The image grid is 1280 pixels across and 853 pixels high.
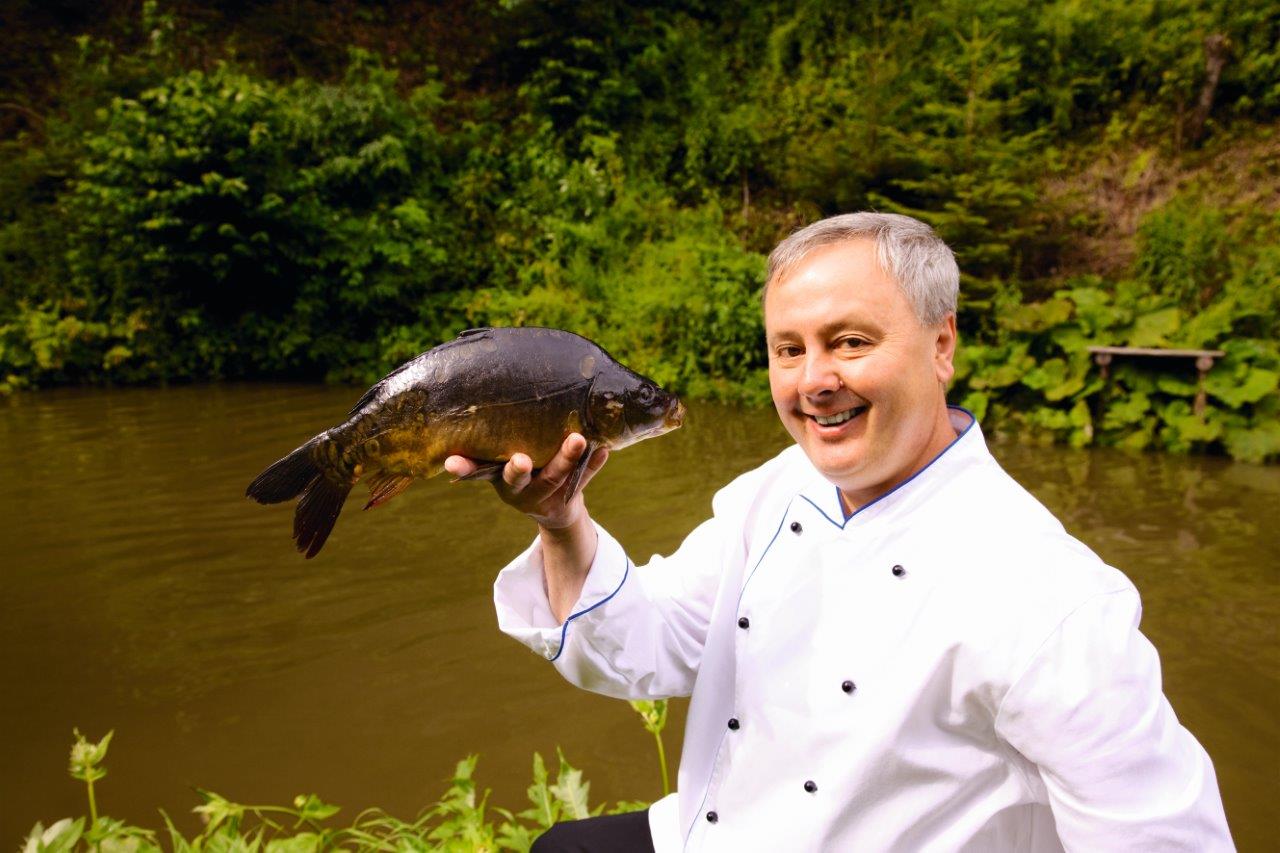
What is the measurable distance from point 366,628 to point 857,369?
14.4 ft

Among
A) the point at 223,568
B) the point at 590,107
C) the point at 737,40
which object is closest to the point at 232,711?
the point at 223,568

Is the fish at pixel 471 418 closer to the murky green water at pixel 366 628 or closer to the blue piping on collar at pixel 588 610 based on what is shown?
the blue piping on collar at pixel 588 610

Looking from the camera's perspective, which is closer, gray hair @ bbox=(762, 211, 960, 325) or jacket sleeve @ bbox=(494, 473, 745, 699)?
gray hair @ bbox=(762, 211, 960, 325)

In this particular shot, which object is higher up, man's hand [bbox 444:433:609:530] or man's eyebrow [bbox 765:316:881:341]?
man's eyebrow [bbox 765:316:881:341]

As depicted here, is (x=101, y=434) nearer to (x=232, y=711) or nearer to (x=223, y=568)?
(x=223, y=568)

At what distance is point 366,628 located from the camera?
519cm

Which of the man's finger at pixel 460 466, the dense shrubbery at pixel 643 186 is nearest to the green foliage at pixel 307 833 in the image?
the man's finger at pixel 460 466

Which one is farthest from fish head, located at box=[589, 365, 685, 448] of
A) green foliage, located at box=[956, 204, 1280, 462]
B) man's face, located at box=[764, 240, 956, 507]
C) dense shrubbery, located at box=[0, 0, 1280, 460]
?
dense shrubbery, located at box=[0, 0, 1280, 460]

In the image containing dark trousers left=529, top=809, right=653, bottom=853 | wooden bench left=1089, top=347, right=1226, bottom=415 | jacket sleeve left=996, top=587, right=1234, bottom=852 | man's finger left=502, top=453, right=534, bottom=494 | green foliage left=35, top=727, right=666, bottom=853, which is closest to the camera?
jacket sleeve left=996, top=587, right=1234, bottom=852

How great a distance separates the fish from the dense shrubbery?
28.1ft

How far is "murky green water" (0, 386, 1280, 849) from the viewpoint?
12.8ft

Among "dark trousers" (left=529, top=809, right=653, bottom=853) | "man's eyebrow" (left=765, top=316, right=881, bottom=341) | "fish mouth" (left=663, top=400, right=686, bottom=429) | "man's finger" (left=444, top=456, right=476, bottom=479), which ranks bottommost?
"dark trousers" (left=529, top=809, right=653, bottom=853)

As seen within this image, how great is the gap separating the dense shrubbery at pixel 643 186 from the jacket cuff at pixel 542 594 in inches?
335

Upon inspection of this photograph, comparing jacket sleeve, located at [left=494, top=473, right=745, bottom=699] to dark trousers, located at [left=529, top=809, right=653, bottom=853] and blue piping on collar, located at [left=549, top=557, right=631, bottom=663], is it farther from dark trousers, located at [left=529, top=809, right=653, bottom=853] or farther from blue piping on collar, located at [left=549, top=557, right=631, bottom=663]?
dark trousers, located at [left=529, top=809, right=653, bottom=853]
